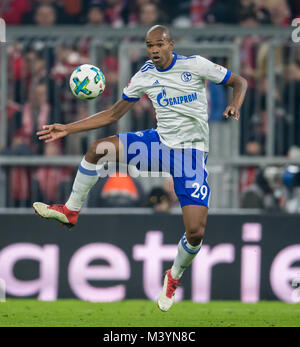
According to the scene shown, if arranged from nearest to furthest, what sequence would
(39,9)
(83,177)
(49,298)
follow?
(83,177) < (49,298) < (39,9)

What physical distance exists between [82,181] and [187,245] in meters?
1.20

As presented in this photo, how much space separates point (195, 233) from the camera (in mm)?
8898

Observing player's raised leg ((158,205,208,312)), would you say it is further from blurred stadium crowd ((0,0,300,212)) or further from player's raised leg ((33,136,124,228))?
blurred stadium crowd ((0,0,300,212))

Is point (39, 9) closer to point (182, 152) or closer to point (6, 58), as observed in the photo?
point (6, 58)

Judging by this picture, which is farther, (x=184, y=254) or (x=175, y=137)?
(x=184, y=254)

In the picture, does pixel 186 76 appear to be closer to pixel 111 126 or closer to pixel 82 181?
pixel 82 181

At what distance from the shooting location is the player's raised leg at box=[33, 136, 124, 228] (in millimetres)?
8789

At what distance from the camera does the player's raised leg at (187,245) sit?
888cm

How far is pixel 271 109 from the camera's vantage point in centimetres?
1203

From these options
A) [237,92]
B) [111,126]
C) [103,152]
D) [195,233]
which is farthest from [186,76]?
[111,126]

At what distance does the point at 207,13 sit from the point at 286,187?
338 centimetres

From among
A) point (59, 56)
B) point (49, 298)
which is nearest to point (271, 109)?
point (59, 56)

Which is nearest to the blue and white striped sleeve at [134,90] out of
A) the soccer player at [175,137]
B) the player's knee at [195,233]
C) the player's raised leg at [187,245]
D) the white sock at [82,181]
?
the soccer player at [175,137]

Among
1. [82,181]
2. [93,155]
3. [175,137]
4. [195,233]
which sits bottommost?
[195,233]
